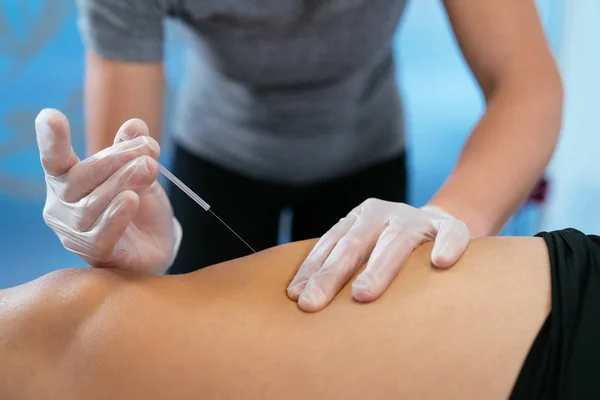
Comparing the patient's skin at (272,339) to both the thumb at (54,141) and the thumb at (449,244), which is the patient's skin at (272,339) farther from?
the thumb at (54,141)

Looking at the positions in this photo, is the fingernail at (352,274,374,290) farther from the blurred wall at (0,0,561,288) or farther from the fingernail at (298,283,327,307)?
the blurred wall at (0,0,561,288)

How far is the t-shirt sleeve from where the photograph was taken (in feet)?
3.62

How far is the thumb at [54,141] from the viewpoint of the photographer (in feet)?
2.32

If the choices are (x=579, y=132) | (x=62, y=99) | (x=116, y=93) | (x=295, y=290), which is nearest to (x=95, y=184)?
(x=295, y=290)

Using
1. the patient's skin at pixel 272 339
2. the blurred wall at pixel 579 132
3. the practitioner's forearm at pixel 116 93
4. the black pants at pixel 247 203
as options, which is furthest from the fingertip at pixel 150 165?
the blurred wall at pixel 579 132

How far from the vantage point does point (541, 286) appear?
2.55ft

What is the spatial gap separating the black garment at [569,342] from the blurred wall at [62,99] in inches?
77.8

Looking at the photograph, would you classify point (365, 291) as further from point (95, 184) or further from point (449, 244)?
point (95, 184)

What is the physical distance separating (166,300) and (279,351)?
0.51 ft

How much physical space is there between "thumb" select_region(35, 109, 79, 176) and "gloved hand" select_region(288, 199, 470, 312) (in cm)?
31

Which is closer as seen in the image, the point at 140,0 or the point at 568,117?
the point at 140,0

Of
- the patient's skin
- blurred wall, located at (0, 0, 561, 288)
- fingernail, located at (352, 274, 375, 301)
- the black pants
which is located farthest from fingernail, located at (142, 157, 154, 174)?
blurred wall, located at (0, 0, 561, 288)

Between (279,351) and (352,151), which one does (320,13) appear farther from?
(279,351)

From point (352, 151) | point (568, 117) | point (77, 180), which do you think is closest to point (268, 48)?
point (352, 151)
